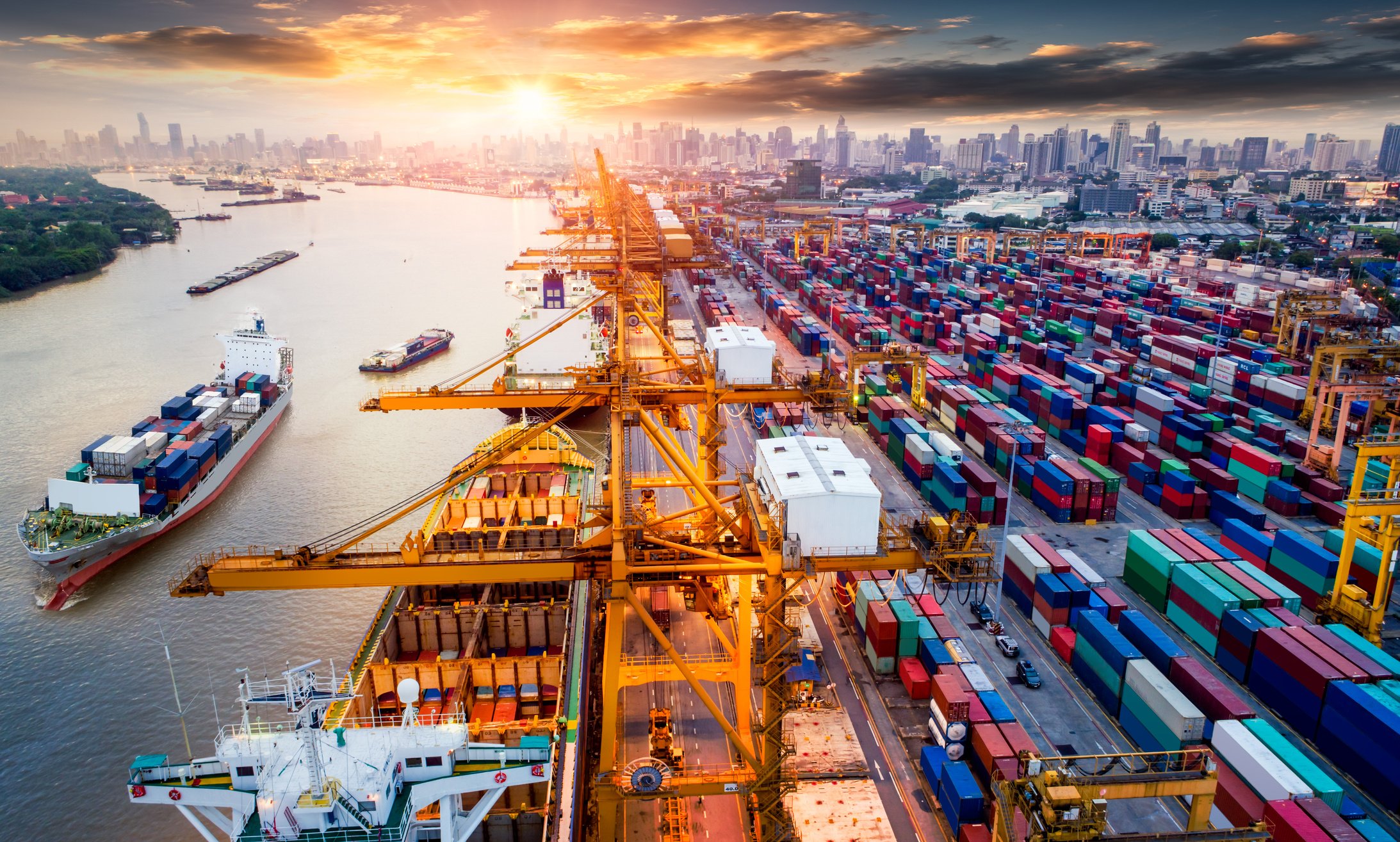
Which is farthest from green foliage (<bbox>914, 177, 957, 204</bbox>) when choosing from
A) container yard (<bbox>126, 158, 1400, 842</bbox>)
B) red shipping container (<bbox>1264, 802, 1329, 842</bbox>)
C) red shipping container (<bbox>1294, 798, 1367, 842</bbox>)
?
red shipping container (<bbox>1264, 802, 1329, 842</bbox>)

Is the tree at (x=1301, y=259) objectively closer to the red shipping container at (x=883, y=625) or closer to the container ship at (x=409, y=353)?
the container ship at (x=409, y=353)

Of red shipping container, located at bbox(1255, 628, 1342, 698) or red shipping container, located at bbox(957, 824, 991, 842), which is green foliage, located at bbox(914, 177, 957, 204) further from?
red shipping container, located at bbox(957, 824, 991, 842)

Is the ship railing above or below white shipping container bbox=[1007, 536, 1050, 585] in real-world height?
above

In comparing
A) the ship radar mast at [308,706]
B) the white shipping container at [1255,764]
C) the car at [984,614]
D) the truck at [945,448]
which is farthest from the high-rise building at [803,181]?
the ship radar mast at [308,706]

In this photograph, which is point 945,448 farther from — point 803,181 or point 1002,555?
point 803,181

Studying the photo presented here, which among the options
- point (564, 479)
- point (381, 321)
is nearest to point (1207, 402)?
point (564, 479)

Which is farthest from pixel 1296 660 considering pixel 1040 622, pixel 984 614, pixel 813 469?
pixel 813 469

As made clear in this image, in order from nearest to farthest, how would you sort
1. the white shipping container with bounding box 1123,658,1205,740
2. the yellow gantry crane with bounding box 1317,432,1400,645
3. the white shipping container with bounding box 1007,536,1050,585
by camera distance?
the white shipping container with bounding box 1123,658,1205,740 → the yellow gantry crane with bounding box 1317,432,1400,645 → the white shipping container with bounding box 1007,536,1050,585
